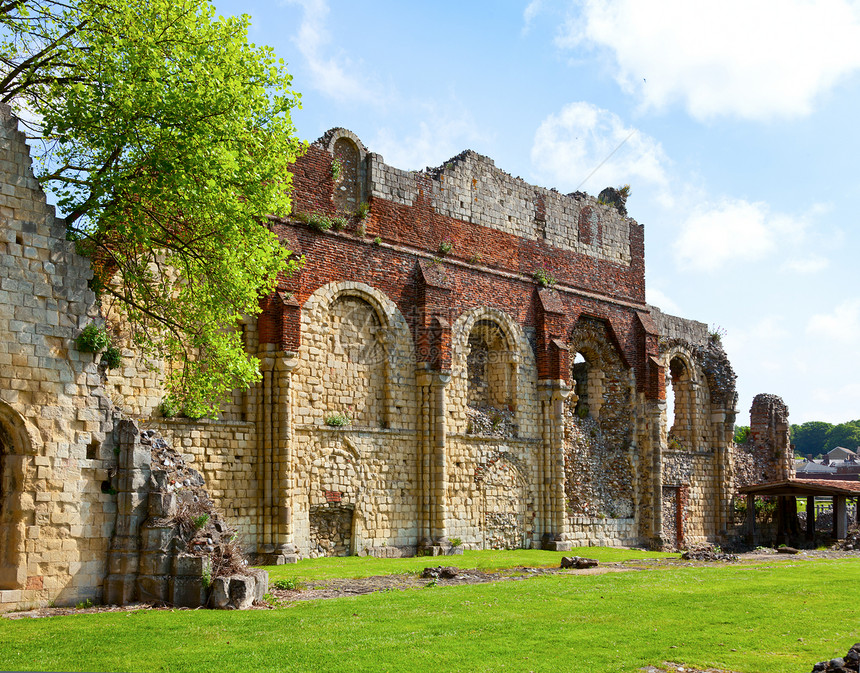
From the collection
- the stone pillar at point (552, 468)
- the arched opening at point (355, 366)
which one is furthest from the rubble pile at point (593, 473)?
A: the arched opening at point (355, 366)

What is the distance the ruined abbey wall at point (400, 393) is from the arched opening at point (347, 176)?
0.13 feet

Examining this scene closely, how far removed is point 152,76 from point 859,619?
487 inches

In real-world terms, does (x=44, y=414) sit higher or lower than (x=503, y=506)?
higher

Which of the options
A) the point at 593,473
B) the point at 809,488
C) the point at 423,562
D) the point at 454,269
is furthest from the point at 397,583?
the point at 809,488

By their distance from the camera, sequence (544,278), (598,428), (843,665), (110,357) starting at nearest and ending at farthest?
(843,665) → (110,357) → (544,278) → (598,428)

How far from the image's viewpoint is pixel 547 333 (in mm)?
26594

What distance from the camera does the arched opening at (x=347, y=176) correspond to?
22.3 meters

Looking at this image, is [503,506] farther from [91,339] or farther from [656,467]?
[91,339]

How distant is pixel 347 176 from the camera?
22.6 metres

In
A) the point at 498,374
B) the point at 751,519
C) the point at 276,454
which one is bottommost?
the point at 751,519

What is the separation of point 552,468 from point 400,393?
5.90 meters

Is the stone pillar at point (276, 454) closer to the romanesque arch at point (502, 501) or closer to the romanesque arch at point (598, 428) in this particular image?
the romanesque arch at point (502, 501)

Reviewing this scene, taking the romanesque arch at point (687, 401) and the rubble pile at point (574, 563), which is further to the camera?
the romanesque arch at point (687, 401)

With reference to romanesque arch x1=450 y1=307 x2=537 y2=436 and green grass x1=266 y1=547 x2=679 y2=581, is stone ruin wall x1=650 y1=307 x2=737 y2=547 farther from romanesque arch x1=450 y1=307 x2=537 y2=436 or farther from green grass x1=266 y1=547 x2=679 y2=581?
romanesque arch x1=450 y1=307 x2=537 y2=436
